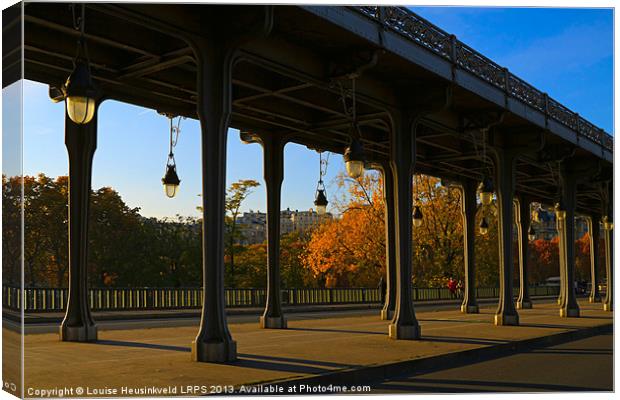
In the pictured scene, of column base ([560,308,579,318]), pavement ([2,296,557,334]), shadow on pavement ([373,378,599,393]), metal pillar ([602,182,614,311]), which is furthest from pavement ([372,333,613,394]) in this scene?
metal pillar ([602,182,614,311])

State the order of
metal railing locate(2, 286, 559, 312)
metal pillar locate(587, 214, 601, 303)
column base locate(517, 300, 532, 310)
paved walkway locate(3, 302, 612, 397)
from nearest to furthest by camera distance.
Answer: paved walkway locate(3, 302, 612, 397), metal railing locate(2, 286, 559, 312), column base locate(517, 300, 532, 310), metal pillar locate(587, 214, 601, 303)

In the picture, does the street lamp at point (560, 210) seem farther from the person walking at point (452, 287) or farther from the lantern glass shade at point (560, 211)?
the person walking at point (452, 287)

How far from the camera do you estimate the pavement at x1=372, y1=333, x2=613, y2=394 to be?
9.95m

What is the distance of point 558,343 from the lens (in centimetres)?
1758

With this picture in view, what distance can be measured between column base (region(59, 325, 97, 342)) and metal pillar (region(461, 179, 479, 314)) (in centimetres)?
1702

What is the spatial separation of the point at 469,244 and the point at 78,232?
17775 mm

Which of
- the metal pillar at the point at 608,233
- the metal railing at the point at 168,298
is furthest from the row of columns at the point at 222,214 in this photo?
the metal pillar at the point at 608,233

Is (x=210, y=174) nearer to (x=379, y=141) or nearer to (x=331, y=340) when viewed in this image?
(x=331, y=340)

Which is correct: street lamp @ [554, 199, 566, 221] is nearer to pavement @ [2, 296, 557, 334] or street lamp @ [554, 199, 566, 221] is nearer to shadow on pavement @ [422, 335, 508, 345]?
pavement @ [2, 296, 557, 334]

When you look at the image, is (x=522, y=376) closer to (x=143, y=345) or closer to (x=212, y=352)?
(x=212, y=352)

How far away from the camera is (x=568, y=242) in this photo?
87.0 ft

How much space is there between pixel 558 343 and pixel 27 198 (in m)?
35.5

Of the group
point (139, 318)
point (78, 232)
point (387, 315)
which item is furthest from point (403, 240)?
point (139, 318)

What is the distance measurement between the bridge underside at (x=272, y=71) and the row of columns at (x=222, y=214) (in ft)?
2.23
